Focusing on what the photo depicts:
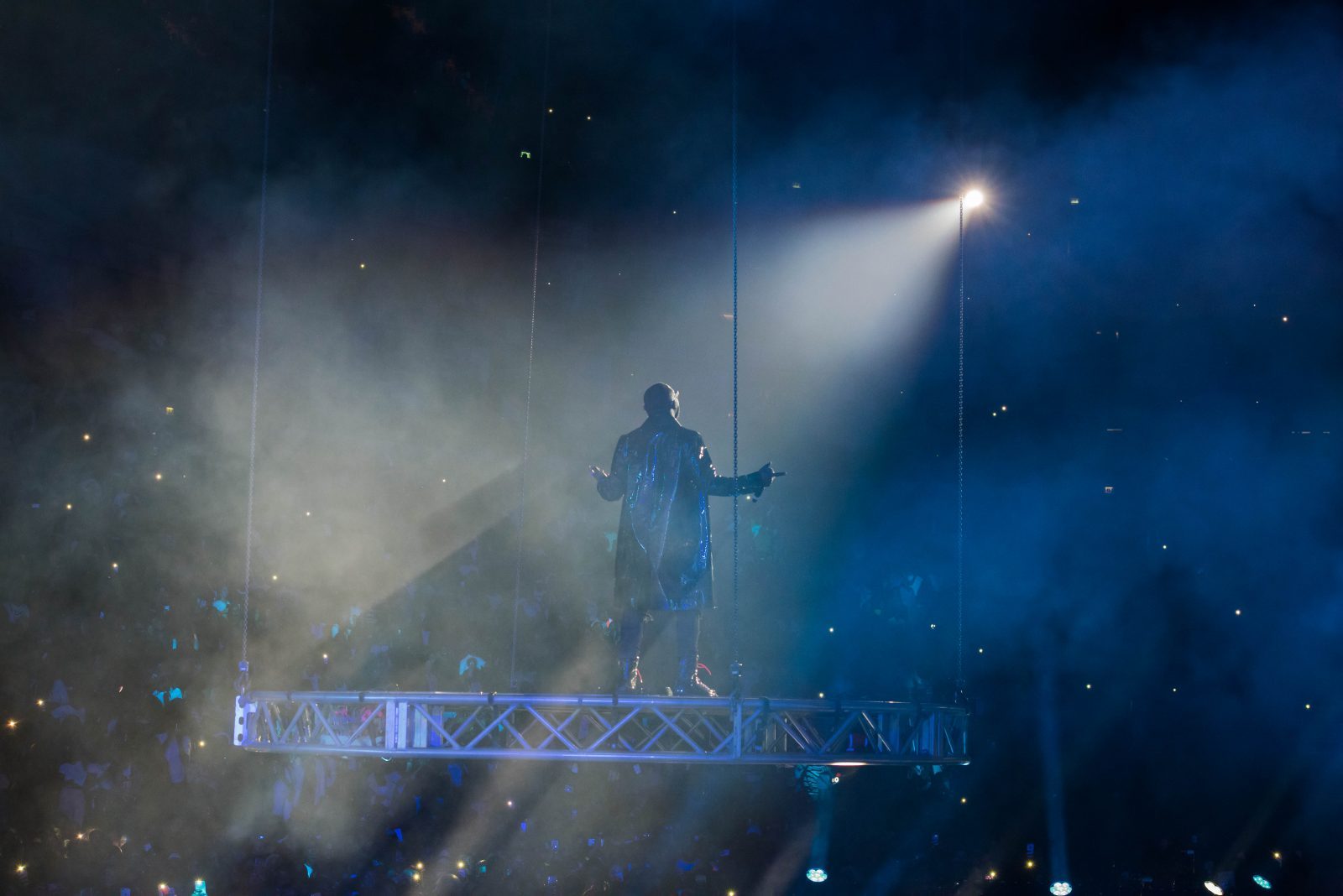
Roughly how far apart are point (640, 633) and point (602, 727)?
20.6 inches

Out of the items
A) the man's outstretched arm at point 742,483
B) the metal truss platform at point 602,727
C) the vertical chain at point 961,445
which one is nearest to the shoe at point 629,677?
the metal truss platform at point 602,727

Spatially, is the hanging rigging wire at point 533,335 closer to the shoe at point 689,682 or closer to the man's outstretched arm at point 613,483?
the man's outstretched arm at point 613,483

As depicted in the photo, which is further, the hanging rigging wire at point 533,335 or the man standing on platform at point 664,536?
the hanging rigging wire at point 533,335

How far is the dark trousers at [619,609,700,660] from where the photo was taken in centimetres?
552

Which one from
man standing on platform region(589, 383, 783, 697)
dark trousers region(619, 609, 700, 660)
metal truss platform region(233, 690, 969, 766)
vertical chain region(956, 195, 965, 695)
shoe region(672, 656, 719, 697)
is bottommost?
metal truss platform region(233, 690, 969, 766)

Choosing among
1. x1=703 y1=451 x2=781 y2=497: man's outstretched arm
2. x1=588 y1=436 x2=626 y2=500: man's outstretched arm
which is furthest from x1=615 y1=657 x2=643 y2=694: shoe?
x1=703 y1=451 x2=781 y2=497: man's outstretched arm

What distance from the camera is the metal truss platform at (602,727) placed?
511cm

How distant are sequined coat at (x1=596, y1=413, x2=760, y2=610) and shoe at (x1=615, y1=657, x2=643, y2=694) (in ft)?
1.02

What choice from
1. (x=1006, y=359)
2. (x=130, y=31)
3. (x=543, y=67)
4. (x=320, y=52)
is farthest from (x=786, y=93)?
(x=130, y=31)

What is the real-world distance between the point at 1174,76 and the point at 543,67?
460 centimetres

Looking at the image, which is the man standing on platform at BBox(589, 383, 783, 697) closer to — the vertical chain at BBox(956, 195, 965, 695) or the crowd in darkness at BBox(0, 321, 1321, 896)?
the crowd in darkness at BBox(0, 321, 1321, 896)

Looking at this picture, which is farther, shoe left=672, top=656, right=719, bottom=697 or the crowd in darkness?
the crowd in darkness

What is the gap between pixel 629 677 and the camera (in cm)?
546

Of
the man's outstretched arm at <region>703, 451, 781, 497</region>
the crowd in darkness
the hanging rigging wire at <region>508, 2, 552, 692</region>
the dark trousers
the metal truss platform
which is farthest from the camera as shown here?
the hanging rigging wire at <region>508, 2, 552, 692</region>
